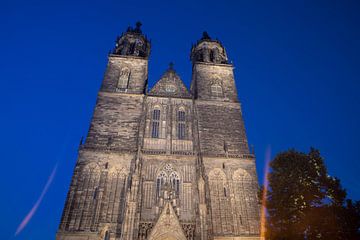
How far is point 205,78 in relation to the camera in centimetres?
2728

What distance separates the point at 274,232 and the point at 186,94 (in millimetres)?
15099

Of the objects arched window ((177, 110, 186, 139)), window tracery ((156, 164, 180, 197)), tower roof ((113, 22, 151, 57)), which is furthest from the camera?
tower roof ((113, 22, 151, 57))

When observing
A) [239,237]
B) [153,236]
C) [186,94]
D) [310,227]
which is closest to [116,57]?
[186,94]

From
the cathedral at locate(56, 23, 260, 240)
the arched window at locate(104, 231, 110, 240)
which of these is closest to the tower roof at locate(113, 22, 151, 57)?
the cathedral at locate(56, 23, 260, 240)

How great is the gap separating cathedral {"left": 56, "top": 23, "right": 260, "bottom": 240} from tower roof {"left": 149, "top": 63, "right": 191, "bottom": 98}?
98 millimetres

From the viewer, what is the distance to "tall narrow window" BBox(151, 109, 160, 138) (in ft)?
73.8

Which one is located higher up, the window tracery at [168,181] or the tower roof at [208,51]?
the tower roof at [208,51]

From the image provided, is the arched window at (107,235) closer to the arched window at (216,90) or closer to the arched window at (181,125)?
the arched window at (181,125)

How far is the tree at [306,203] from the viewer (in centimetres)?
1281

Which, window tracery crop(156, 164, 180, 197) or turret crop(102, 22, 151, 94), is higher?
turret crop(102, 22, 151, 94)

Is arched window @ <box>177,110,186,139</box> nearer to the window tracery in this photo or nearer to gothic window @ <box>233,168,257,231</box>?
the window tracery

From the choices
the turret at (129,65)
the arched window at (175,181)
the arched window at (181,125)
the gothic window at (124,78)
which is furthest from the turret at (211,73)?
the arched window at (175,181)

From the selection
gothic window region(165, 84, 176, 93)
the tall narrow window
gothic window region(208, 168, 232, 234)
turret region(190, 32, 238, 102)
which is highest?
turret region(190, 32, 238, 102)

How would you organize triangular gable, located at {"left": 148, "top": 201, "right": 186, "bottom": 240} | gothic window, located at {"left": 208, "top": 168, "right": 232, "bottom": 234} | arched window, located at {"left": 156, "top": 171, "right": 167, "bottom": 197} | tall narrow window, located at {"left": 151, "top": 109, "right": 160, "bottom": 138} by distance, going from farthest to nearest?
1. tall narrow window, located at {"left": 151, "top": 109, "right": 160, "bottom": 138}
2. arched window, located at {"left": 156, "top": 171, "right": 167, "bottom": 197}
3. gothic window, located at {"left": 208, "top": 168, "right": 232, "bottom": 234}
4. triangular gable, located at {"left": 148, "top": 201, "right": 186, "bottom": 240}
